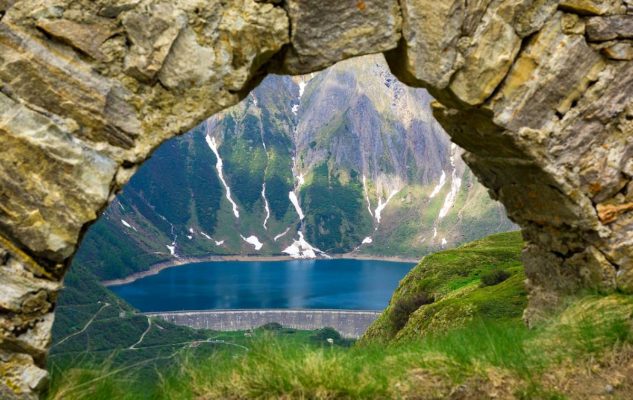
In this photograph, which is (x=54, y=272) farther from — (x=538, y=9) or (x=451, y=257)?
(x=451, y=257)

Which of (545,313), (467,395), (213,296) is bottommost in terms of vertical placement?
(467,395)

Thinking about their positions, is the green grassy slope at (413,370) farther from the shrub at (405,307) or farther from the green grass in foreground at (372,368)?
the shrub at (405,307)

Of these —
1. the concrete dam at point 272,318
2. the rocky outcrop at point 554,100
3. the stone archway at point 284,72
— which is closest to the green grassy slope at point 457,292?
the rocky outcrop at point 554,100

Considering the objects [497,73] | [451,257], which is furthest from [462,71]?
[451,257]

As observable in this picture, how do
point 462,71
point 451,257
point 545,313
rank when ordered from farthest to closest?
point 451,257 < point 545,313 < point 462,71

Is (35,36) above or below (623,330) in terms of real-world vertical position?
above

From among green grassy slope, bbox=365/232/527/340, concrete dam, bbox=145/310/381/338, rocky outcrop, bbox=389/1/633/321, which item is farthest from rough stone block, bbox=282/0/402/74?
concrete dam, bbox=145/310/381/338
